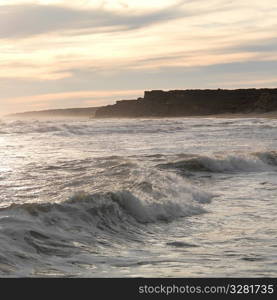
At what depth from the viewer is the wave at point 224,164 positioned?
45.5ft

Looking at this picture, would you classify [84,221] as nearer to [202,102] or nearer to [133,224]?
[133,224]

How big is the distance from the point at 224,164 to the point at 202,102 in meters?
84.4

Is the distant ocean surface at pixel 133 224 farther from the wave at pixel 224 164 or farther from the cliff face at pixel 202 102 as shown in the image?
the cliff face at pixel 202 102

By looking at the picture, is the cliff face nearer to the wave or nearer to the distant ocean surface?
the wave

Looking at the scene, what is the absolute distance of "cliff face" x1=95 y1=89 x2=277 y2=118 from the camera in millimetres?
88000

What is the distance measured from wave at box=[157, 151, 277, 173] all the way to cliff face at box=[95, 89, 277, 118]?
231 ft

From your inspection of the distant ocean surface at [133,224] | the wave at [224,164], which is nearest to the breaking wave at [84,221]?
the distant ocean surface at [133,224]

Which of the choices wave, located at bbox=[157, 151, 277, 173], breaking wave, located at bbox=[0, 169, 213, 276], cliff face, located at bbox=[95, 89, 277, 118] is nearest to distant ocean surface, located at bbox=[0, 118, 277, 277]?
breaking wave, located at bbox=[0, 169, 213, 276]

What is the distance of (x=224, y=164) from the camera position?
46.8 ft

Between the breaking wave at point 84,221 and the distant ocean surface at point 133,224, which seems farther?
the breaking wave at point 84,221

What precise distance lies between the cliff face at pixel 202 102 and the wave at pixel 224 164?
7046 centimetres

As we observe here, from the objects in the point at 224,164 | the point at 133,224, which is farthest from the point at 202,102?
the point at 133,224

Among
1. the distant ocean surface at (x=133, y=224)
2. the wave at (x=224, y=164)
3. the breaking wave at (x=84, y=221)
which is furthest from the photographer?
the wave at (x=224, y=164)
